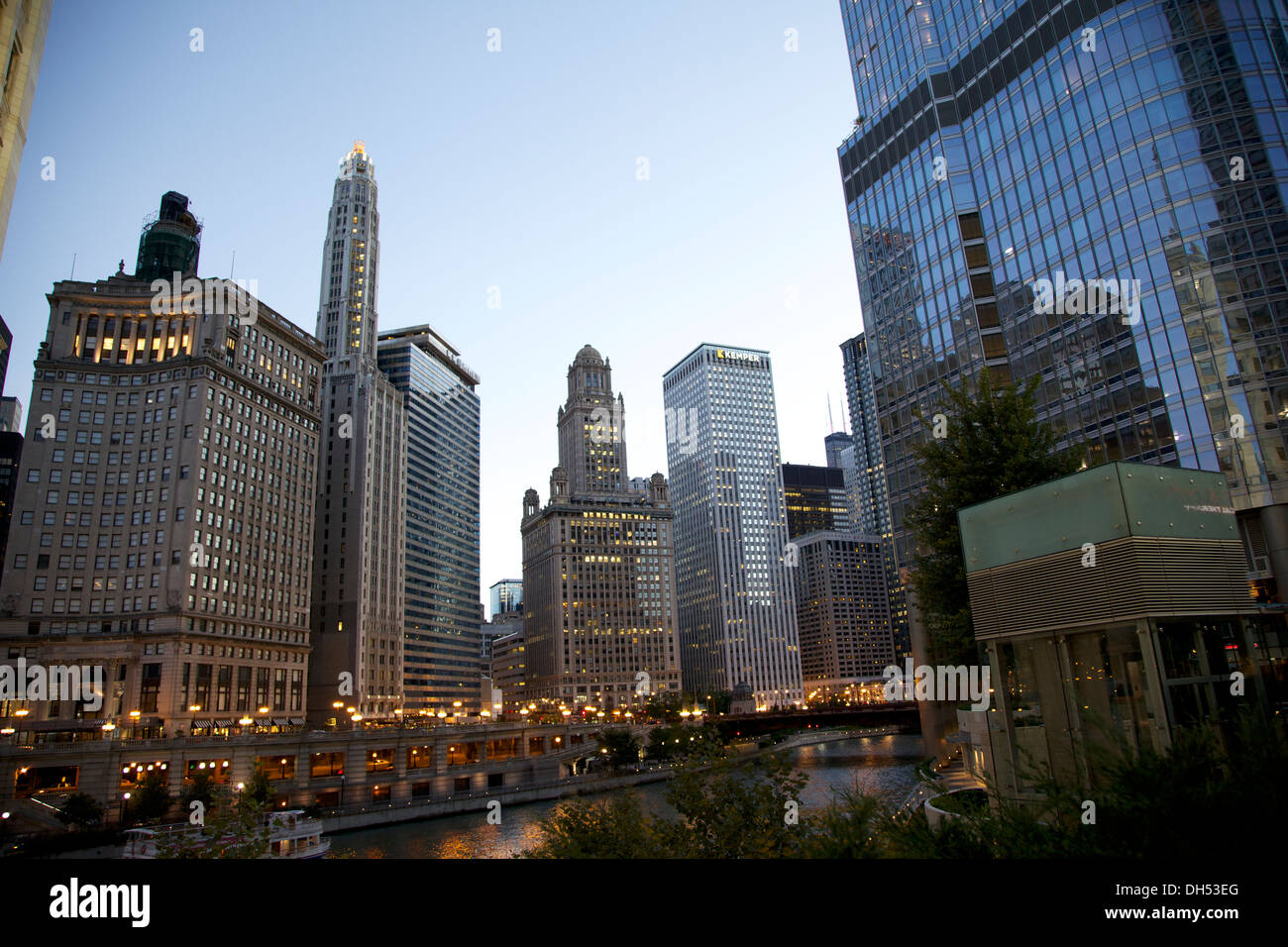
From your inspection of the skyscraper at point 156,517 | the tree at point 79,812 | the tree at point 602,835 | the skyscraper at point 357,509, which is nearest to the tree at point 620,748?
the skyscraper at point 156,517

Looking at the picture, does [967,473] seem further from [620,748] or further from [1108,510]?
[620,748]

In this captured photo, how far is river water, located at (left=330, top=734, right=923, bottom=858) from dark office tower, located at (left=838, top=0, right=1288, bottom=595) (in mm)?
25041

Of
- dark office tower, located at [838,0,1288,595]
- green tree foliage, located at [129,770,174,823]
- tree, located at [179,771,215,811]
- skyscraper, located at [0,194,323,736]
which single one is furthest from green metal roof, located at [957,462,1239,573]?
skyscraper, located at [0,194,323,736]

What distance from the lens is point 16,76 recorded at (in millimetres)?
19828

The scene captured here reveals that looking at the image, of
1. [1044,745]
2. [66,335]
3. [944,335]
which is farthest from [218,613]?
[1044,745]

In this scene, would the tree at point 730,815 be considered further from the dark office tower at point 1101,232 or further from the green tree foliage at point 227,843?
the dark office tower at point 1101,232

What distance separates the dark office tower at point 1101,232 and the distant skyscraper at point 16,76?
1594 inches

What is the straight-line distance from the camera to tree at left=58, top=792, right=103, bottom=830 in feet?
Result: 198

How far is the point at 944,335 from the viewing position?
72812 millimetres

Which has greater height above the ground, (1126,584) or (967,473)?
(967,473)

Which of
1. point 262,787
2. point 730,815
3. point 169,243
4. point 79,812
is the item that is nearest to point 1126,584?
point 730,815

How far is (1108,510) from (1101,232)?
4900 centimetres
